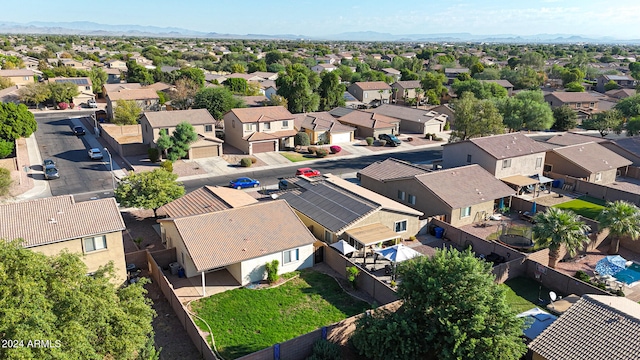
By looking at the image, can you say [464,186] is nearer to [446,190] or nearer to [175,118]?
[446,190]

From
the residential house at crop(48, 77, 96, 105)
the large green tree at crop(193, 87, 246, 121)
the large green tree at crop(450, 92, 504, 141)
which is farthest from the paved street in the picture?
the large green tree at crop(450, 92, 504, 141)

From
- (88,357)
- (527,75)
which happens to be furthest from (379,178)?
(527,75)

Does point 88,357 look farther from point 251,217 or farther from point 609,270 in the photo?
point 609,270

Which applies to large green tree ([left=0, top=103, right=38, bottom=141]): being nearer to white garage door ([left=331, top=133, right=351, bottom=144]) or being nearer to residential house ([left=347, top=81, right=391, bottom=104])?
white garage door ([left=331, top=133, right=351, bottom=144])

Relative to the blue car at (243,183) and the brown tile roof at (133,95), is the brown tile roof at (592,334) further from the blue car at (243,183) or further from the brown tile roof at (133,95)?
the brown tile roof at (133,95)

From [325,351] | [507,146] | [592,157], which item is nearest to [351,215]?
[325,351]
